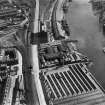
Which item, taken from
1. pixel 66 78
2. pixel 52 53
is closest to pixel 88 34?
pixel 52 53

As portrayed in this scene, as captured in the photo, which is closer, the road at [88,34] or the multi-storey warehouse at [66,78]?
the multi-storey warehouse at [66,78]

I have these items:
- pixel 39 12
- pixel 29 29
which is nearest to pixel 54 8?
pixel 39 12

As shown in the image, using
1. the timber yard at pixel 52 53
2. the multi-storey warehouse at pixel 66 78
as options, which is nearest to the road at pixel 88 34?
the timber yard at pixel 52 53

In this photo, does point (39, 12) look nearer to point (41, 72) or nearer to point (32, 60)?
point (32, 60)

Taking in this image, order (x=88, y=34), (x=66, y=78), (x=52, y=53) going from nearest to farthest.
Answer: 1. (x=66, y=78)
2. (x=52, y=53)
3. (x=88, y=34)

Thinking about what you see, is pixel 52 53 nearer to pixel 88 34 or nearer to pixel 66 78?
pixel 66 78

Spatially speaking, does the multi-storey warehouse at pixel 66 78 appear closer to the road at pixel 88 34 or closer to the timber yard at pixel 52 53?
the timber yard at pixel 52 53

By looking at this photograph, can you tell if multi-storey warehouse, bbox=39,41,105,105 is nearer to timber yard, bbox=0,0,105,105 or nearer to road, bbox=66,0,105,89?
timber yard, bbox=0,0,105,105
